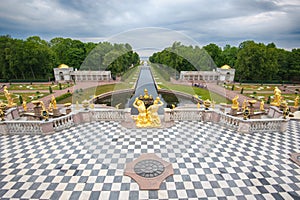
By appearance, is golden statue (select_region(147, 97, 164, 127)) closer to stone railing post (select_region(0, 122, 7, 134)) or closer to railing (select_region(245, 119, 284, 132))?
railing (select_region(245, 119, 284, 132))

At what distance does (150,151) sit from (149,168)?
4.13 feet

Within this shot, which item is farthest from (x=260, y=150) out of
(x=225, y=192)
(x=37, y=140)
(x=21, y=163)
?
(x=37, y=140)

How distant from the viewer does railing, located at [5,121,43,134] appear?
9.32 metres

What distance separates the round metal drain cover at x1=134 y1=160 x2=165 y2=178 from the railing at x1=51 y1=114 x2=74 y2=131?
243 inches

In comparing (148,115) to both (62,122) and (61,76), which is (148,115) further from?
(61,76)

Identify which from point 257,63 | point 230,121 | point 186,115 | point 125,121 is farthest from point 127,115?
point 257,63

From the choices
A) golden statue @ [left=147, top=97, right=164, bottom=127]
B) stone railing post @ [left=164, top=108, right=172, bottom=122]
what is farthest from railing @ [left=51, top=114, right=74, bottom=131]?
stone railing post @ [left=164, top=108, right=172, bottom=122]

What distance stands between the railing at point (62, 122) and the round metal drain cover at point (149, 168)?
6170 mm

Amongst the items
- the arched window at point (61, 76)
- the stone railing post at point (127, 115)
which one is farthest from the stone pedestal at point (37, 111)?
the arched window at point (61, 76)

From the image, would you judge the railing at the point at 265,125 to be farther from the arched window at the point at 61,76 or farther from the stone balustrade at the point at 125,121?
the arched window at the point at 61,76

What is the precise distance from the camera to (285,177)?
6207 mm

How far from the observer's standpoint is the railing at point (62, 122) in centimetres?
976

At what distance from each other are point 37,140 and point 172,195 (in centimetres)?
793

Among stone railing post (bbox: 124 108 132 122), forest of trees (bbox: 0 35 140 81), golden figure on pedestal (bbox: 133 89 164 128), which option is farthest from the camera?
forest of trees (bbox: 0 35 140 81)
